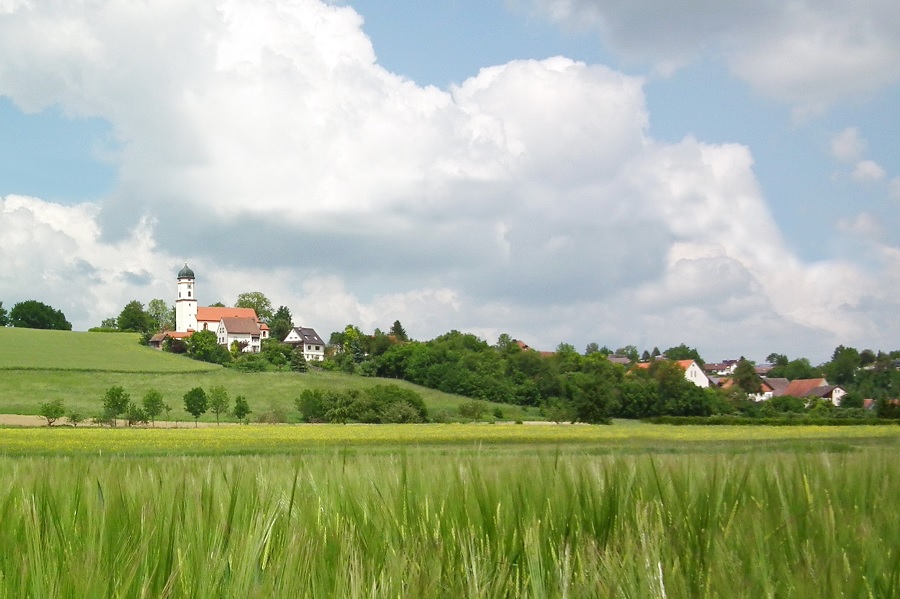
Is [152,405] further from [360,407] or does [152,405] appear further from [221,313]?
[221,313]

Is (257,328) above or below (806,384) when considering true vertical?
above

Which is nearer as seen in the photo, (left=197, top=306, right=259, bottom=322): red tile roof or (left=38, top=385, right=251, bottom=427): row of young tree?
(left=38, top=385, right=251, bottom=427): row of young tree

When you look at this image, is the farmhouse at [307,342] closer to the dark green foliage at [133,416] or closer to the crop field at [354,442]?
the dark green foliage at [133,416]

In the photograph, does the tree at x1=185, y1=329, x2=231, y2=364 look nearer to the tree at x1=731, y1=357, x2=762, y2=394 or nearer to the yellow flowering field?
the tree at x1=731, y1=357, x2=762, y2=394

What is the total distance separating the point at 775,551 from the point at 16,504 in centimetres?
270

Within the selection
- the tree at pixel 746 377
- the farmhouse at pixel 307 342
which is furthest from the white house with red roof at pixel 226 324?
the tree at pixel 746 377

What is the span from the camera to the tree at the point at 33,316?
17738 centimetres

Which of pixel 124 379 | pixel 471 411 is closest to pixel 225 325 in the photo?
pixel 124 379

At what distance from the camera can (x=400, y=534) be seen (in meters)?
3.17

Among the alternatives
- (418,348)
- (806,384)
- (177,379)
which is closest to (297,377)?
(177,379)

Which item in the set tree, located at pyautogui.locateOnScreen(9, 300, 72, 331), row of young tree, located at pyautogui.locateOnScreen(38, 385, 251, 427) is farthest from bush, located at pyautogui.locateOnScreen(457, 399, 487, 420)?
tree, located at pyautogui.locateOnScreen(9, 300, 72, 331)

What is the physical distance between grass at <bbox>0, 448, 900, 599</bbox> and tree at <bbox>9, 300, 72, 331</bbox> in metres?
188

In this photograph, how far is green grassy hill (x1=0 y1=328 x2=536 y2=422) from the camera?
85062 mm

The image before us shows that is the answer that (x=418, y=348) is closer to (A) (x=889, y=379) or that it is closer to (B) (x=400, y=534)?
(A) (x=889, y=379)
